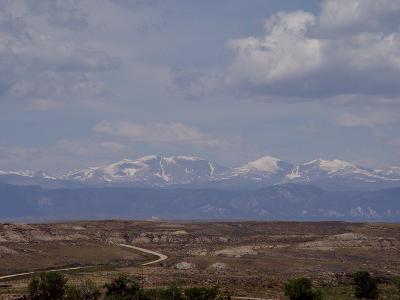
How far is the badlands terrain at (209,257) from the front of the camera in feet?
380

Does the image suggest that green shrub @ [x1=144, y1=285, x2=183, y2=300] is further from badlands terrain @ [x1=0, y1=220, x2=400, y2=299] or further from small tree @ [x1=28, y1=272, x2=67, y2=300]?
badlands terrain @ [x1=0, y1=220, x2=400, y2=299]

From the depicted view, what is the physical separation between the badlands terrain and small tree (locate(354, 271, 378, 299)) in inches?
71.2

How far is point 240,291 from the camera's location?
349ft

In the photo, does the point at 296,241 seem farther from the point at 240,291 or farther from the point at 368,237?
the point at 240,291

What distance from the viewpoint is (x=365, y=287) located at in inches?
4200

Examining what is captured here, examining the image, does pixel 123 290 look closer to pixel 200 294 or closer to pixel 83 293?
pixel 83 293

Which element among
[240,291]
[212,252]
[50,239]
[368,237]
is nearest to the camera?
[240,291]

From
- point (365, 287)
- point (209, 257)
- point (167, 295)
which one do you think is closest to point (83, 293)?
point (167, 295)

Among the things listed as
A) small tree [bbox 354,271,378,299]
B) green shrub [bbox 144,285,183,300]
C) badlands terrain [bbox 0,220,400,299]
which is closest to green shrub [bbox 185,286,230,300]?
green shrub [bbox 144,285,183,300]

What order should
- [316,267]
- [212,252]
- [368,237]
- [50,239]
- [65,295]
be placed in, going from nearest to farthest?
1. [65,295]
2. [316,267]
3. [212,252]
4. [50,239]
5. [368,237]

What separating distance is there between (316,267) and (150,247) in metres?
50.0

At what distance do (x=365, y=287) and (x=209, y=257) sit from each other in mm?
51960

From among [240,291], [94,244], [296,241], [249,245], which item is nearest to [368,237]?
[296,241]

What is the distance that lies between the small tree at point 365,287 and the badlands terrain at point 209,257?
5.93 feet
